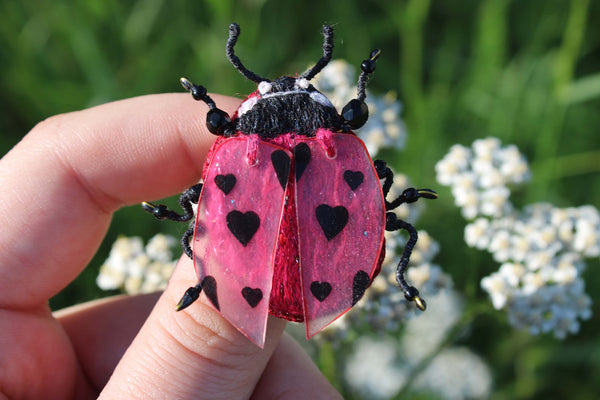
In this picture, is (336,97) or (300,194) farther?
(336,97)

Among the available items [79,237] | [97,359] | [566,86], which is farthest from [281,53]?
[97,359]

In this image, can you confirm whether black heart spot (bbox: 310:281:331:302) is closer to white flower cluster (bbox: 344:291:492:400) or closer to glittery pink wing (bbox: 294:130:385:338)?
glittery pink wing (bbox: 294:130:385:338)

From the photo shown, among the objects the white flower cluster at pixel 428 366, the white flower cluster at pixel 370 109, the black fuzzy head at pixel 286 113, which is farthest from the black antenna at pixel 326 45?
the white flower cluster at pixel 428 366

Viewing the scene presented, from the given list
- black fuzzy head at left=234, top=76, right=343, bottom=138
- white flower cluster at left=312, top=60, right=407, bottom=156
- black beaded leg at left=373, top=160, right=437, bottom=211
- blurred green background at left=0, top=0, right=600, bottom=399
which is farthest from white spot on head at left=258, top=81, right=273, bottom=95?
blurred green background at left=0, top=0, right=600, bottom=399

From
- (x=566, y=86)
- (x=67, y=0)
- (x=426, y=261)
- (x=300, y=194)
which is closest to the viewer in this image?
(x=300, y=194)

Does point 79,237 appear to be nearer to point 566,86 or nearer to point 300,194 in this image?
point 300,194

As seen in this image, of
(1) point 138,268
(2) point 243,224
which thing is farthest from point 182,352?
(1) point 138,268

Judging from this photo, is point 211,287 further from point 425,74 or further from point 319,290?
point 425,74
